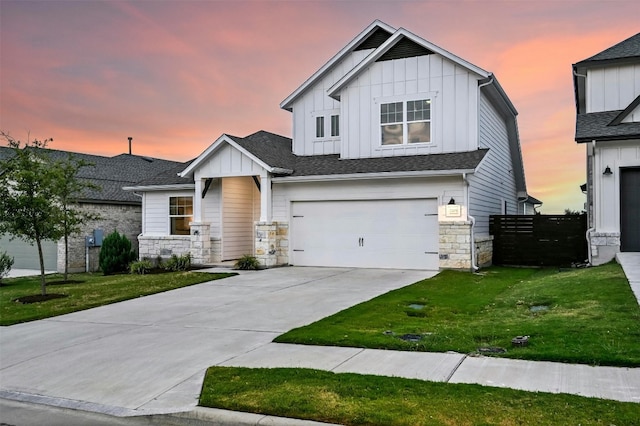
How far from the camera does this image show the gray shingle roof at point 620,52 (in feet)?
54.7

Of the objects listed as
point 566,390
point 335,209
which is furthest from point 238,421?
point 335,209

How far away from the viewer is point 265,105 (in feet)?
84.5

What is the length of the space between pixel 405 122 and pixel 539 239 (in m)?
6.03

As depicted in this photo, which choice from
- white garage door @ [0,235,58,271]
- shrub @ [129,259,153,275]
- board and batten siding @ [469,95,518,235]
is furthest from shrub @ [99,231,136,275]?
board and batten siding @ [469,95,518,235]

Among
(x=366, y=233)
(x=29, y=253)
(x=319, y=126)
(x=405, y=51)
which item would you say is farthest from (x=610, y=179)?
(x=29, y=253)

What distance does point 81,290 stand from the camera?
14.5 meters

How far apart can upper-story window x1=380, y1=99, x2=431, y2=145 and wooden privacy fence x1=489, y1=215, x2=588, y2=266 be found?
13.8ft

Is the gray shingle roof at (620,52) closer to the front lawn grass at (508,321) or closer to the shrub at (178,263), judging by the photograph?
the front lawn grass at (508,321)

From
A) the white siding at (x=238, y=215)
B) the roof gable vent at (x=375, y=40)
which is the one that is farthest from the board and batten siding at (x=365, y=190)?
the roof gable vent at (x=375, y=40)

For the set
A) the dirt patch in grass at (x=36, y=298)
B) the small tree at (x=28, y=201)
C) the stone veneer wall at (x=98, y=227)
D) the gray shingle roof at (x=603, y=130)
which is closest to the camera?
the dirt patch in grass at (x=36, y=298)

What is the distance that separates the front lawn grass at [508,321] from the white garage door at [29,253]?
16.0 metres

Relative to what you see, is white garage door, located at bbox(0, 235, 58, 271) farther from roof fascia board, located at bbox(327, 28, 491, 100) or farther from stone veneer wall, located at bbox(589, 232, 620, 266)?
stone veneer wall, located at bbox(589, 232, 620, 266)

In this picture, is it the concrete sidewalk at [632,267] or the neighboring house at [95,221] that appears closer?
the concrete sidewalk at [632,267]

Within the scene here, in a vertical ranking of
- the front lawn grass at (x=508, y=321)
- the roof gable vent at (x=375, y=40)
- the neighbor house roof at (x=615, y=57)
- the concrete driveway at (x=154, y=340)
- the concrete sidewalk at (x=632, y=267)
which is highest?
the roof gable vent at (x=375, y=40)
